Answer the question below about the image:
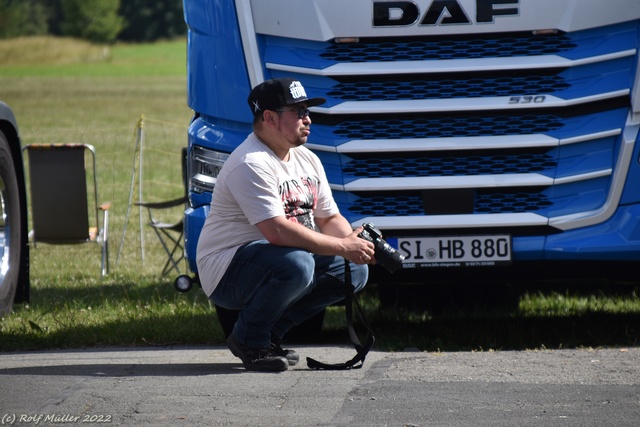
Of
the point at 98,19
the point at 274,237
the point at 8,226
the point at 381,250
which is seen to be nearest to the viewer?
the point at 274,237

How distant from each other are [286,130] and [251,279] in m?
0.74

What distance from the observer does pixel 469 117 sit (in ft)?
22.5

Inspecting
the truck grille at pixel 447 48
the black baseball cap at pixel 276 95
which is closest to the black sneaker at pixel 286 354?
the black baseball cap at pixel 276 95

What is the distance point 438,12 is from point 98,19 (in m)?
91.0

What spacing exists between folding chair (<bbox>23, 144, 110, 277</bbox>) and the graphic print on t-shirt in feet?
14.5

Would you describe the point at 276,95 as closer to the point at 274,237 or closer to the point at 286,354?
the point at 274,237

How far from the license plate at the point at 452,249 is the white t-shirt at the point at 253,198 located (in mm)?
582

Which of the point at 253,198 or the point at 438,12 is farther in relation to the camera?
the point at 438,12

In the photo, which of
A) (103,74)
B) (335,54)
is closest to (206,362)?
(335,54)

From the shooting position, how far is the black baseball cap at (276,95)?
628 centimetres

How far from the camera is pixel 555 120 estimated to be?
684 cm

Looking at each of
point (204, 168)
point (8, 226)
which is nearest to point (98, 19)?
point (8, 226)

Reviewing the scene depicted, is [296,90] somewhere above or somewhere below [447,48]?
below

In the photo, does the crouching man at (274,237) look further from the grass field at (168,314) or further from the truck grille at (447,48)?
the grass field at (168,314)
